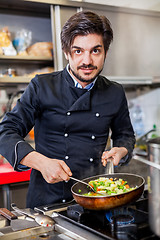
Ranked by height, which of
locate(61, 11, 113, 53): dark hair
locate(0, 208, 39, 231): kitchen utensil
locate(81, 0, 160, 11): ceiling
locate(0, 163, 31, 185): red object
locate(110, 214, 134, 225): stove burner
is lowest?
locate(0, 163, 31, 185): red object

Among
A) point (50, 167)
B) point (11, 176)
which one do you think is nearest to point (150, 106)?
point (11, 176)

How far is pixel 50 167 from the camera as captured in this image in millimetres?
1164

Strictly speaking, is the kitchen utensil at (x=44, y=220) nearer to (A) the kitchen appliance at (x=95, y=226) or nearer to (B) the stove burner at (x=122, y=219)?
(A) the kitchen appliance at (x=95, y=226)

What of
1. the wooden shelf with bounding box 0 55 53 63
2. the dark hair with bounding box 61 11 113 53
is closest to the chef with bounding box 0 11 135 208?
the dark hair with bounding box 61 11 113 53

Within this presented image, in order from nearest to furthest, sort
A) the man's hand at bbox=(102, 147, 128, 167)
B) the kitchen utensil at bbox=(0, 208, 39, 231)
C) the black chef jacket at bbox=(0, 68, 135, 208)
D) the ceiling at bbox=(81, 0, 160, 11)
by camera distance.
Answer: the kitchen utensil at bbox=(0, 208, 39, 231)
the man's hand at bbox=(102, 147, 128, 167)
the black chef jacket at bbox=(0, 68, 135, 208)
the ceiling at bbox=(81, 0, 160, 11)

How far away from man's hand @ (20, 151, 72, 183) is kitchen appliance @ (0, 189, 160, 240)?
12cm

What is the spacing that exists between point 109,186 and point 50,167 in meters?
0.24

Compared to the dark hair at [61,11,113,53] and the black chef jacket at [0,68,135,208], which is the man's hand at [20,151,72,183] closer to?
the black chef jacket at [0,68,135,208]

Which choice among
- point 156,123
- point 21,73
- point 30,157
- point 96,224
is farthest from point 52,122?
point 156,123

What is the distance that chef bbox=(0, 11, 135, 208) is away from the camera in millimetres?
1416

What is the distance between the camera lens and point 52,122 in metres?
1.54

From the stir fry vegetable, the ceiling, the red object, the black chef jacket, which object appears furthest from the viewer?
the ceiling

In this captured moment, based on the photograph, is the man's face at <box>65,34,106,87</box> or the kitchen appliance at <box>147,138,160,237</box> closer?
the kitchen appliance at <box>147,138,160,237</box>

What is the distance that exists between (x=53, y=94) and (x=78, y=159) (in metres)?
0.34
